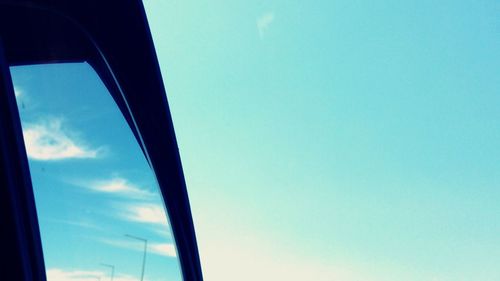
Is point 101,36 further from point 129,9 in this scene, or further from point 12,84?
point 12,84

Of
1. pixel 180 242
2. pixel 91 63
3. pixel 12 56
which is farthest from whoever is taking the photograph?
pixel 180 242

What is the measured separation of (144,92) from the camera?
8.58m

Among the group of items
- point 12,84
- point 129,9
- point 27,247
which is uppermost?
point 129,9

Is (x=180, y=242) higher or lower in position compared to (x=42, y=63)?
lower

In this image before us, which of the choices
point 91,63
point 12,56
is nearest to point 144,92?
point 91,63

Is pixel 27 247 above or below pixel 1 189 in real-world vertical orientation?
below

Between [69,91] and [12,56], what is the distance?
32.3 inches

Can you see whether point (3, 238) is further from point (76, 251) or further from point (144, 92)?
point (144, 92)

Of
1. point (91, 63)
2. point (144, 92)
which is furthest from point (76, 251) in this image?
point (144, 92)

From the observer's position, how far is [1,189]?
2.41 meters

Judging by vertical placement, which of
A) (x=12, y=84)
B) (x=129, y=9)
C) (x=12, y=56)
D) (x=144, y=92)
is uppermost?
(x=129, y=9)

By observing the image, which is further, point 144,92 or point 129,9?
point 144,92

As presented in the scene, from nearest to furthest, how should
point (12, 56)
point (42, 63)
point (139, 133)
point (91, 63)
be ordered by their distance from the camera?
point (12, 56)
point (42, 63)
point (91, 63)
point (139, 133)

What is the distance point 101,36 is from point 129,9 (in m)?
0.76
